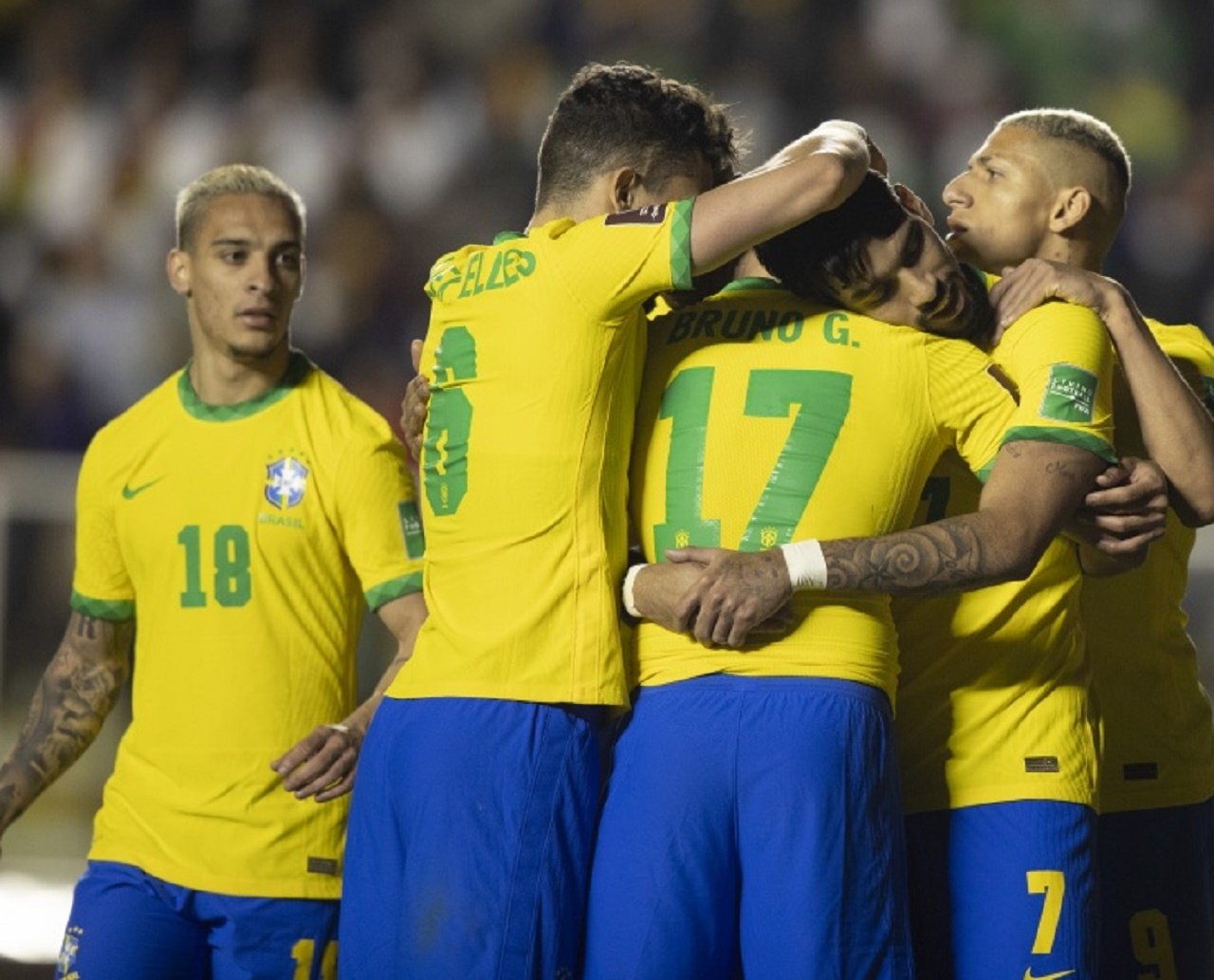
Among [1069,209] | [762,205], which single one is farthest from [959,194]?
[762,205]

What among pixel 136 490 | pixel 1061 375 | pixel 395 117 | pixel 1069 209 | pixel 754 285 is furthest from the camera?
pixel 395 117

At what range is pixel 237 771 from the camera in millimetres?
3961

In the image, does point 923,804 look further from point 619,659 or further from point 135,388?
point 135,388

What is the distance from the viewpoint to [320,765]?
3791mm

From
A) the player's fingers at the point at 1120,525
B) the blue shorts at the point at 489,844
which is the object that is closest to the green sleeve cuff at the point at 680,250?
the blue shorts at the point at 489,844

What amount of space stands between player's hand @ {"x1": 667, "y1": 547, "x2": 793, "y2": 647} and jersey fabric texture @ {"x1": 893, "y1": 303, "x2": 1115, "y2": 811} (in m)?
0.47

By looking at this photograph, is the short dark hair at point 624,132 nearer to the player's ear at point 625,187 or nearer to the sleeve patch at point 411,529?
the player's ear at point 625,187

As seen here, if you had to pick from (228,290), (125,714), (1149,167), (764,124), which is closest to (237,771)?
(228,290)

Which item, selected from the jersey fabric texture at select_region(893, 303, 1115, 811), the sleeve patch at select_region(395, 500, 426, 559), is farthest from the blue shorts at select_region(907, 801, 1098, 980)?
the sleeve patch at select_region(395, 500, 426, 559)

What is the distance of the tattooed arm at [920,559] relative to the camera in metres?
2.93

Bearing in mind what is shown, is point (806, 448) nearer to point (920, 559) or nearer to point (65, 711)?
point (920, 559)

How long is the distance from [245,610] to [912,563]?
Result: 1.65 m

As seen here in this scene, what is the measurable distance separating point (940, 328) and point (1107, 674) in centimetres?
96

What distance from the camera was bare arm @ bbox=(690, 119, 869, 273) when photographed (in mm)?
2979
